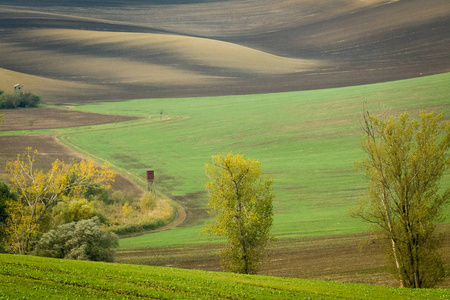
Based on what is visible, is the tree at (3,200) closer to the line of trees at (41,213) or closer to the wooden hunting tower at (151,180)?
the line of trees at (41,213)

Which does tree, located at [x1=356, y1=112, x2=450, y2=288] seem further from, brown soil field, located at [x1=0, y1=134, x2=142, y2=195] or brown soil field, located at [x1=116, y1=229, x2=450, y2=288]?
brown soil field, located at [x1=0, y1=134, x2=142, y2=195]

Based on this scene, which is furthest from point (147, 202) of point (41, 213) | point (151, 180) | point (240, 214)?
point (240, 214)

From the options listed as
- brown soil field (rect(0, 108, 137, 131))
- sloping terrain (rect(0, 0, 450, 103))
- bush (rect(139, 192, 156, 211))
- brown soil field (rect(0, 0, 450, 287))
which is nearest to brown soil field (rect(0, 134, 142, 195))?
brown soil field (rect(0, 0, 450, 287))

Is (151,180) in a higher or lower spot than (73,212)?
higher

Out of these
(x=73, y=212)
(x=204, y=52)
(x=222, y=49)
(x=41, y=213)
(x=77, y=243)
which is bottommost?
(x=77, y=243)

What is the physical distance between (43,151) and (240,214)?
50.3m

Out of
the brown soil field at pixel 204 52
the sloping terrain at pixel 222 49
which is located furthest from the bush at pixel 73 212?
the sloping terrain at pixel 222 49

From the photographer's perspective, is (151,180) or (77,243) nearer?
(77,243)

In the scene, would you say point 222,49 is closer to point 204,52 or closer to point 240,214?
point 204,52

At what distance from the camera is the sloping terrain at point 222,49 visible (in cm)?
12731

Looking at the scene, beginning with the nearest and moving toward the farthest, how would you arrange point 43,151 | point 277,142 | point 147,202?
point 147,202 → point 43,151 → point 277,142

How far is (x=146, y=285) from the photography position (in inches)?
830

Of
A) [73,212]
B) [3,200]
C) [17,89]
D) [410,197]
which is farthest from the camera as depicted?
[17,89]

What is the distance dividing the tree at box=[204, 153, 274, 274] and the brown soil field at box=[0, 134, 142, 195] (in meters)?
26.5
